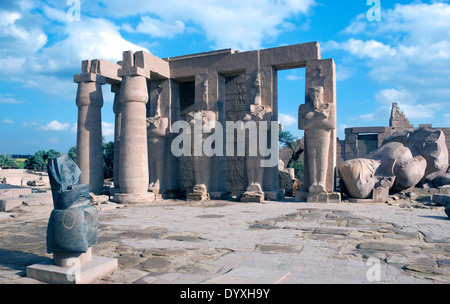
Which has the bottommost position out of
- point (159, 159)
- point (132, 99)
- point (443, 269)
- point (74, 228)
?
point (443, 269)

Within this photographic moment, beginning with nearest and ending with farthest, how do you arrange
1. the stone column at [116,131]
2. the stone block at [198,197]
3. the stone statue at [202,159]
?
the stone block at [198,197]
the stone statue at [202,159]
the stone column at [116,131]

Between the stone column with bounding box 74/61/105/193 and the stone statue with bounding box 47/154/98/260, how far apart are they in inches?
322

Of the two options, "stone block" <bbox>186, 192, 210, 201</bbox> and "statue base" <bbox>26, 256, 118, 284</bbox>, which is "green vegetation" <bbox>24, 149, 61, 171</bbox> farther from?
"statue base" <bbox>26, 256, 118, 284</bbox>

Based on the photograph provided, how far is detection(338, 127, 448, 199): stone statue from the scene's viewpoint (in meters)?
10.9

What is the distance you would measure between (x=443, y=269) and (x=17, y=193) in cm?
1127

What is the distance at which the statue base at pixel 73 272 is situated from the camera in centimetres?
361

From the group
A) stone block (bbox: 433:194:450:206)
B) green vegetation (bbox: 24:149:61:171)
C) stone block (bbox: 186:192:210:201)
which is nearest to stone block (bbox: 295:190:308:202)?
stone block (bbox: 186:192:210:201)

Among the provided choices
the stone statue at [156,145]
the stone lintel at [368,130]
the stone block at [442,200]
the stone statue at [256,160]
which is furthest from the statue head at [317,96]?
the stone lintel at [368,130]

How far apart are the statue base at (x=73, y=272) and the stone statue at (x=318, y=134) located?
8.03m

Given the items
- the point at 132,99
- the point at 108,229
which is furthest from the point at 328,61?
the point at 108,229
